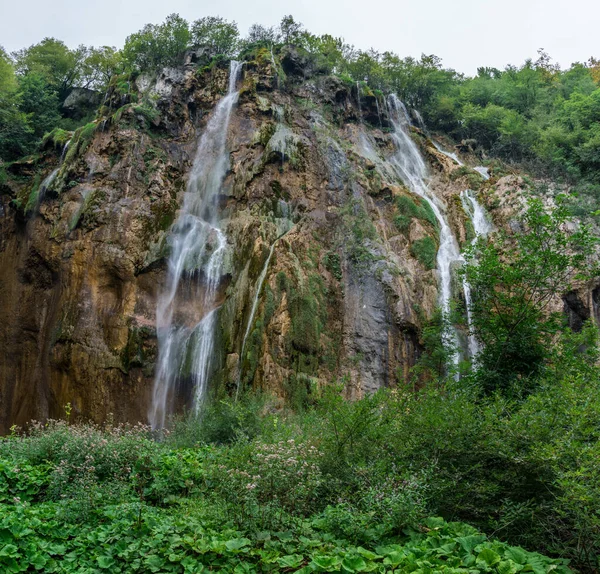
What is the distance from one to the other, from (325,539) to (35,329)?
2188cm

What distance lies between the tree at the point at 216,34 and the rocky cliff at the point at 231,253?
6.46 metres

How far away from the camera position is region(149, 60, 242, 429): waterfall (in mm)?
20609

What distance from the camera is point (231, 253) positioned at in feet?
77.3

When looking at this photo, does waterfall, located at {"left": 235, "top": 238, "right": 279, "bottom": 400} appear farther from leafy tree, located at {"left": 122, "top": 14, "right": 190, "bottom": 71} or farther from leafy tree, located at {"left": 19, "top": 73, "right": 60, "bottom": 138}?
leafy tree, located at {"left": 19, "top": 73, "right": 60, "bottom": 138}

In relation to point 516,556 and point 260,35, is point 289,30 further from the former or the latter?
point 516,556

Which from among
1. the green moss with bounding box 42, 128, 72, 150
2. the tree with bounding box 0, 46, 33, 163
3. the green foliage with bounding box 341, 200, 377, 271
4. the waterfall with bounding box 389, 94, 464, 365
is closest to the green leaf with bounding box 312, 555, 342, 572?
the waterfall with bounding box 389, 94, 464, 365

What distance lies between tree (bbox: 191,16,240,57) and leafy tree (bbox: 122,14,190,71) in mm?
1110

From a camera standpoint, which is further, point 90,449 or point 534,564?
point 90,449

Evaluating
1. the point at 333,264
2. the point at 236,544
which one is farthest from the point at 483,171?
the point at 236,544

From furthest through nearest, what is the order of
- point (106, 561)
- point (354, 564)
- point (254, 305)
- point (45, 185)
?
1. point (45, 185)
2. point (254, 305)
3. point (106, 561)
4. point (354, 564)

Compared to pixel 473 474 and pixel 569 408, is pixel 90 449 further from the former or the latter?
pixel 569 408

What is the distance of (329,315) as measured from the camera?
859 inches

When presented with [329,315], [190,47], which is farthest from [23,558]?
[190,47]

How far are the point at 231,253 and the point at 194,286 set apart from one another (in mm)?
2185
